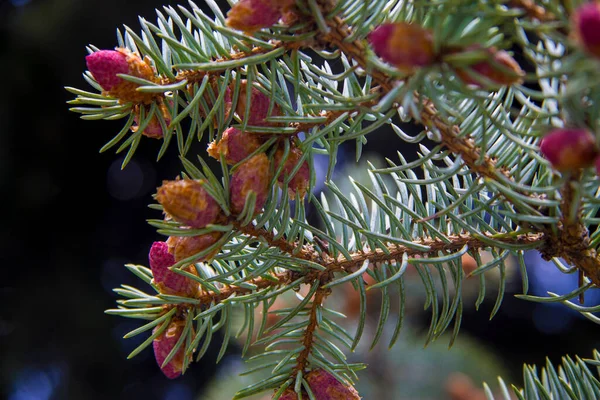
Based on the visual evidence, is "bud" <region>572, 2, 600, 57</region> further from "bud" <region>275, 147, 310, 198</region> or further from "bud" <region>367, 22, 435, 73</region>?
"bud" <region>275, 147, 310, 198</region>

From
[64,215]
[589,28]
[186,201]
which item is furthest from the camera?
[64,215]

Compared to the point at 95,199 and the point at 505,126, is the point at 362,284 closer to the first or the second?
the point at 505,126

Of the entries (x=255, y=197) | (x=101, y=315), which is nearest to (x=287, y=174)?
(x=255, y=197)

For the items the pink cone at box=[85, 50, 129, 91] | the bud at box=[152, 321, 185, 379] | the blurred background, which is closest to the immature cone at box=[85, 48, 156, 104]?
the pink cone at box=[85, 50, 129, 91]

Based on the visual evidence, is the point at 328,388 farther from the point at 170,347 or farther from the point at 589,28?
the point at 589,28

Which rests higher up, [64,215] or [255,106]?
[64,215]

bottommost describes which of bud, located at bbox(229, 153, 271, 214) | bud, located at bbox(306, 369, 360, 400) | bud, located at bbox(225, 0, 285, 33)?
bud, located at bbox(306, 369, 360, 400)

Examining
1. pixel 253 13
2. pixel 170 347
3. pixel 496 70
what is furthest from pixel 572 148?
pixel 170 347
